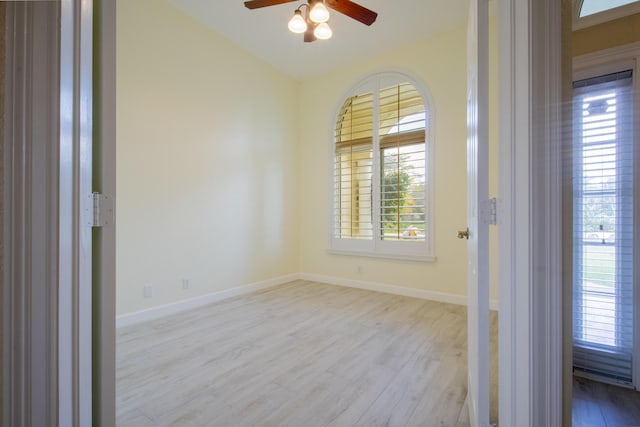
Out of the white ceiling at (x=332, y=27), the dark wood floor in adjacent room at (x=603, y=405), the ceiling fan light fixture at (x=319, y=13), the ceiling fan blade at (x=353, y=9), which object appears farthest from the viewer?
the white ceiling at (x=332, y=27)

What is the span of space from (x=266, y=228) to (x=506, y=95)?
3603 mm

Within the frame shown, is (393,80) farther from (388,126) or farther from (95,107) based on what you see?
(95,107)

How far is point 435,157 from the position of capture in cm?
363

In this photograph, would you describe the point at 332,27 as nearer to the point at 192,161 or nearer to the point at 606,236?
the point at 192,161

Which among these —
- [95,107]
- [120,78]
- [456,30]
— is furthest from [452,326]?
[120,78]

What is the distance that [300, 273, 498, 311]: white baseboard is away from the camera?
11.3 ft

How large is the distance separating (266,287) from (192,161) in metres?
1.94

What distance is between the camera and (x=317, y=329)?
273 centimetres

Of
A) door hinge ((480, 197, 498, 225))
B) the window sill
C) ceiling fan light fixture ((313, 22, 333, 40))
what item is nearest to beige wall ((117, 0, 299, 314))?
the window sill

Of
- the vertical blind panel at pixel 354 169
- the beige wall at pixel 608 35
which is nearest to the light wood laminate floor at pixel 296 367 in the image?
the vertical blind panel at pixel 354 169

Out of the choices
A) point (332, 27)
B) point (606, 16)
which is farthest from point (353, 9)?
point (606, 16)

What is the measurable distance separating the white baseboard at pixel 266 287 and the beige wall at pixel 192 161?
71 millimetres

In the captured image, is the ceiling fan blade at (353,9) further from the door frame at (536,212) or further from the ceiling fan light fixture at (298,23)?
the door frame at (536,212)

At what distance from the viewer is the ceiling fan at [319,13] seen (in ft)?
7.47
